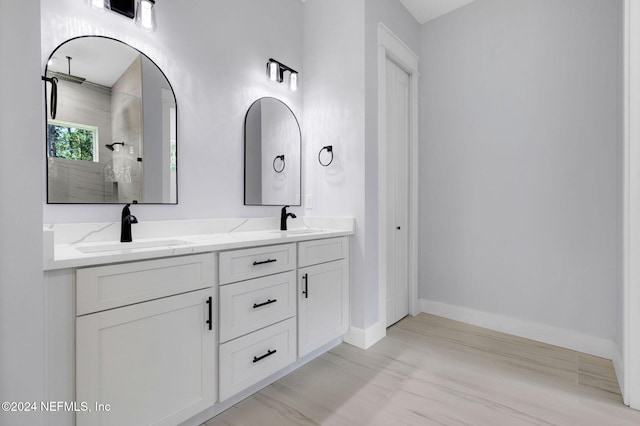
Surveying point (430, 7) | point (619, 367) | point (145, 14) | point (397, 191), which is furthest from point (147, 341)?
point (430, 7)

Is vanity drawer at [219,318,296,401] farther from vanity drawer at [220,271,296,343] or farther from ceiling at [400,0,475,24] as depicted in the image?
ceiling at [400,0,475,24]

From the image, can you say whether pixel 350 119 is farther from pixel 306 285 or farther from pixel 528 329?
pixel 528 329

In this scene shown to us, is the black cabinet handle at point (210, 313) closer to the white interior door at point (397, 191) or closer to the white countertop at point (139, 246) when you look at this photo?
the white countertop at point (139, 246)

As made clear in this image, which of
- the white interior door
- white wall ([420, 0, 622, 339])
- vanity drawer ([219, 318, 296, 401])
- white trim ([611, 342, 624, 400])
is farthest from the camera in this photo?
the white interior door

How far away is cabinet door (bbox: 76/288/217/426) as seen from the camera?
1104mm

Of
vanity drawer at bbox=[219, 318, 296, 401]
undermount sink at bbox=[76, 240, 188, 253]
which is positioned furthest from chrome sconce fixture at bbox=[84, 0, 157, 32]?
vanity drawer at bbox=[219, 318, 296, 401]

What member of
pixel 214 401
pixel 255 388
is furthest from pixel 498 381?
pixel 214 401

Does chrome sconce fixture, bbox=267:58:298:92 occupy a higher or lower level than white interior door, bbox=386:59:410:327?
higher

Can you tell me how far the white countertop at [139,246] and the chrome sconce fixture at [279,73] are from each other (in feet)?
3.67

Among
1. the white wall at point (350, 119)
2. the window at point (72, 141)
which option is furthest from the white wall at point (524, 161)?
the window at point (72, 141)

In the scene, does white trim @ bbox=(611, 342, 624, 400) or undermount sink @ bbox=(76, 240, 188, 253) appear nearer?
undermount sink @ bbox=(76, 240, 188, 253)

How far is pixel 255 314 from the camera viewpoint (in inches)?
65.4

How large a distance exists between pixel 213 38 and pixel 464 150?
2.18m

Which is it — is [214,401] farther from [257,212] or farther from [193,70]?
[193,70]
